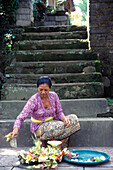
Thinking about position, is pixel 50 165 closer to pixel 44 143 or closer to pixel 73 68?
pixel 44 143

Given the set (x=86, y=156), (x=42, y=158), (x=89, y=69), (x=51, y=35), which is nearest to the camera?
(x=42, y=158)

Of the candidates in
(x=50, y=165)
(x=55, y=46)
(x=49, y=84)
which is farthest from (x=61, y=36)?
(x=50, y=165)

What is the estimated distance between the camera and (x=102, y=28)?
20.7 ft

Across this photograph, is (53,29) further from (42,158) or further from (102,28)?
(42,158)

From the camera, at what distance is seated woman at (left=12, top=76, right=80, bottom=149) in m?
3.48

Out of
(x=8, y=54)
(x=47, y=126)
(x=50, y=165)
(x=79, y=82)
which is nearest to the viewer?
(x=50, y=165)

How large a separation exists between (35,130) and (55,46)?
345cm

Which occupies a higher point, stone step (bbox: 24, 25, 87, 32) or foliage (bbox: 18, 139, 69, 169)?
stone step (bbox: 24, 25, 87, 32)

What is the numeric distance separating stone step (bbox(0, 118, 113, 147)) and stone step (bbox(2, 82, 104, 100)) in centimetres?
99

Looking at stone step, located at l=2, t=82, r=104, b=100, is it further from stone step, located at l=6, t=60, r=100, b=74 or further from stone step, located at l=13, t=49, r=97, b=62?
stone step, located at l=13, t=49, r=97, b=62

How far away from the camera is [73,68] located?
5.70m

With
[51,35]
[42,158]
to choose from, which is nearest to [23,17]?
[51,35]

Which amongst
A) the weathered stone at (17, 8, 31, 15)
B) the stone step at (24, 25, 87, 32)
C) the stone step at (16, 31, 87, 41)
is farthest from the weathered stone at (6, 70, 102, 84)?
the weathered stone at (17, 8, 31, 15)

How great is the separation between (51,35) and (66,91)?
2.79 meters
